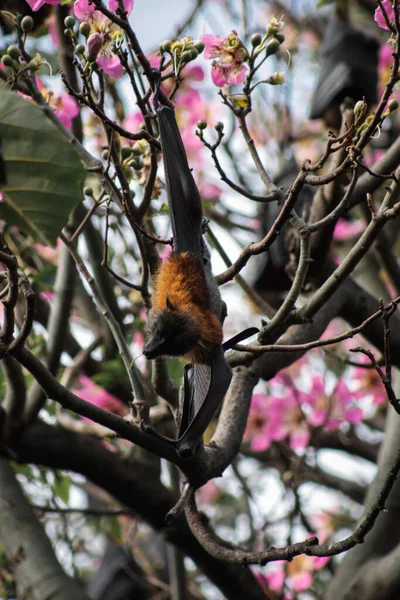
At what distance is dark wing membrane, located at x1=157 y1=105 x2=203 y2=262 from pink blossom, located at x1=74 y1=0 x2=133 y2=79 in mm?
292

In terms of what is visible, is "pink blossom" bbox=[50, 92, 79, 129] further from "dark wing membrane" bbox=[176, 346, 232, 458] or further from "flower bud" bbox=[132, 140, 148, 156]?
"dark wing membrane" bbox=[176, 346, 232, 458]

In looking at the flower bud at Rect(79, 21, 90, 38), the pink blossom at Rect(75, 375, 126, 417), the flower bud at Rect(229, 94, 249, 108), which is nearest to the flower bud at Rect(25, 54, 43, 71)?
the flower bud at Rect(79, 21, 90, 38)

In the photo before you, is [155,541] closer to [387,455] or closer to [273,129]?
[387,455]

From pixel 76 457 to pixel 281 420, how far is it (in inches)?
66.8

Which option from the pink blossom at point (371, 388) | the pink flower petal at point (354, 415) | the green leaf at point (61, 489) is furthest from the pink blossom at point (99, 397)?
the pink blossom at point (371, 388)

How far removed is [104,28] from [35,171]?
0.68 m

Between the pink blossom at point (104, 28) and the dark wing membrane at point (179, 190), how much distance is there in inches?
11.5

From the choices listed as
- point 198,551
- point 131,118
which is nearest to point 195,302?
point 198,551

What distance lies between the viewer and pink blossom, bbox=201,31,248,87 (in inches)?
77.9

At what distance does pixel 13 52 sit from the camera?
176 cm

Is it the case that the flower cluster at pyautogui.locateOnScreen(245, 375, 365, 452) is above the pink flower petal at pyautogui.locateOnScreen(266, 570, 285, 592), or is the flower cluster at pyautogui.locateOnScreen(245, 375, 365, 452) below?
above

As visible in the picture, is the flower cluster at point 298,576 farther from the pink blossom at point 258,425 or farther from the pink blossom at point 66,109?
the pink blossom at point 66,109

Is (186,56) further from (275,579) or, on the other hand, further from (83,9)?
(275,579)

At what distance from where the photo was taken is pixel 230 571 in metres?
2.71
